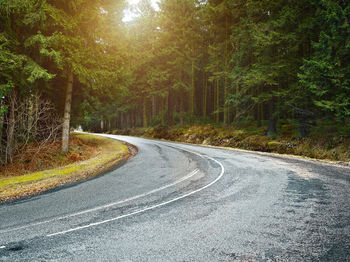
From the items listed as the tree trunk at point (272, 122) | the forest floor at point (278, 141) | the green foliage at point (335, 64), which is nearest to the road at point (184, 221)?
the forest floor at point (278, 141)

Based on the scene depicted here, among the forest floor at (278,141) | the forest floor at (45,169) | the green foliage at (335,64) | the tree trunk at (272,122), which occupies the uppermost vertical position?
the green foliage at (335,64)

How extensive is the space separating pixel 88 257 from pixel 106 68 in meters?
13.3

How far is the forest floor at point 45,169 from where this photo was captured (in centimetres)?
627

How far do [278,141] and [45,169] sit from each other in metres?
15.0

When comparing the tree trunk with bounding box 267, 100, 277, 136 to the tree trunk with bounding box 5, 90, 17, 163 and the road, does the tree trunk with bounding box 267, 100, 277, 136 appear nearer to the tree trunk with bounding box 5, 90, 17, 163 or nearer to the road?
the road

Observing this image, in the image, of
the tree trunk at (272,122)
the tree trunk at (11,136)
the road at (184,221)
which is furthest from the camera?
the tree trunk at (272,122)

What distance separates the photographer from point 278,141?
1476 cm

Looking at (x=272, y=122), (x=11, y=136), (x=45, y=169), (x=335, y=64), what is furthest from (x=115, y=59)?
(x=272, y=122)

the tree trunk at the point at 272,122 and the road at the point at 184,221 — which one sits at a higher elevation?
the tree trunk at the point at 272,122

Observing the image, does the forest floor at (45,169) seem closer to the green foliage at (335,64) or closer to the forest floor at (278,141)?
the forest floor at (278,141)

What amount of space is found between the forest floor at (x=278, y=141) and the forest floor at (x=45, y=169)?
400 inches

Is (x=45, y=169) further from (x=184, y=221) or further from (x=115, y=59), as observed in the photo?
(x=184, y=221)

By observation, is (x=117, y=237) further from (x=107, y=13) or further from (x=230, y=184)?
(x=107, y=13)

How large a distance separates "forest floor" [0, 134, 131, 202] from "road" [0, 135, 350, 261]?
0.85 m
